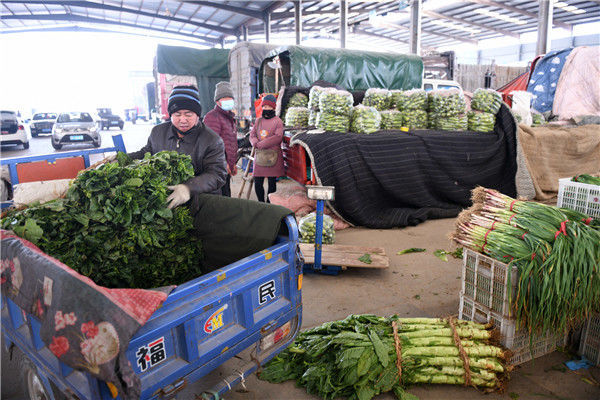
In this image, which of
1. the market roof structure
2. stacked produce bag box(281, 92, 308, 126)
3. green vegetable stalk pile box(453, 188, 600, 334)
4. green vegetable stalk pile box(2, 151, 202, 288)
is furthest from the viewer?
the market roof structure

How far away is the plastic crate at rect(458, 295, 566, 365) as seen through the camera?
94.7 inches

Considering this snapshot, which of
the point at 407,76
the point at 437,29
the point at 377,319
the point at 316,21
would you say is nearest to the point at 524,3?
the point at 437,29

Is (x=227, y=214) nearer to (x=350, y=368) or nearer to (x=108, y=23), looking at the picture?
(x=350, y=368)

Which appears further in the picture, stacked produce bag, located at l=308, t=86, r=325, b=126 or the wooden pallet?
stacked produce bag, located at l=308, t=86, r=325, b=126

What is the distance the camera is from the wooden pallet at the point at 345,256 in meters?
3.99

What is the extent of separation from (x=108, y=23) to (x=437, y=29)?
21.2m

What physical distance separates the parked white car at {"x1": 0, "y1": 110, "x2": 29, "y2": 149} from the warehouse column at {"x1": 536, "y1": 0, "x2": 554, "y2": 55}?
20.5 meters

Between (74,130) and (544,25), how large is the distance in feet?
60.1

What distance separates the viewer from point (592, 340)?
2.54m

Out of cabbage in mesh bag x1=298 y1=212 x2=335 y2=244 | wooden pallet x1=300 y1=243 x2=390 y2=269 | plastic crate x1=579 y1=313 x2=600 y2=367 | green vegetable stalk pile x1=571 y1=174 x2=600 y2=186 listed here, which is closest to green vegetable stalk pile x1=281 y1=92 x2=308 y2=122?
cabbage in mesh bag x1=298 y1=212 x2=335 y2=244

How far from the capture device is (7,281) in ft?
5.49

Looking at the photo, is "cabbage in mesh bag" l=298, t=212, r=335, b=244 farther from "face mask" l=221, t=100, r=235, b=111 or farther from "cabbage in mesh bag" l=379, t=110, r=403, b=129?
"cabbage in mesh bag" l=379, t=110, r=403, b=129

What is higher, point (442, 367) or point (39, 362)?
point (39, 362)

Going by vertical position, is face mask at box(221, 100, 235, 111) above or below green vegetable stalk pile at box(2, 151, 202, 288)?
above
